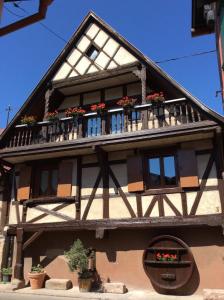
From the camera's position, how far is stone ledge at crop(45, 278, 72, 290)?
1005 cm

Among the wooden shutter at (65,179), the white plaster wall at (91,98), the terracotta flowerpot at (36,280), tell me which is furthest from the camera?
the white plaster wall at (91,98)

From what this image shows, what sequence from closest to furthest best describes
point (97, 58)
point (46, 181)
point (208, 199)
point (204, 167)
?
point (208, 199)
point (204, 167)
point (46, 181)
point (97, 58)

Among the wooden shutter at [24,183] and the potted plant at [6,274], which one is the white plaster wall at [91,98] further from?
the potted plant at [6,274]

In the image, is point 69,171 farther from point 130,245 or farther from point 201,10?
point 201,10

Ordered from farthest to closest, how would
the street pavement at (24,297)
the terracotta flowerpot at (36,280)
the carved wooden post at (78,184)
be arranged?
the carved wooden post at (78,184)
the terracotta flowerpot at (36,280)
the street pavement at (24,297)

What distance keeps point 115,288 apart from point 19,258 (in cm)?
342

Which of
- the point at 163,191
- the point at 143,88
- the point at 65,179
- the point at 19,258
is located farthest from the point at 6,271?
the point at 143,88

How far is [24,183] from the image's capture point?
38.4ft

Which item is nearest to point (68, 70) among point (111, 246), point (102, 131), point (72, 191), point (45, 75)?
point (45, 75)

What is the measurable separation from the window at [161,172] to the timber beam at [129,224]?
115 centimetres

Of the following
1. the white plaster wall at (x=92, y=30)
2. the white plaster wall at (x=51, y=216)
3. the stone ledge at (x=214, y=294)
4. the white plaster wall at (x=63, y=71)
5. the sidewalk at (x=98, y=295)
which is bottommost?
the sidewalk at (x=98, y=295)

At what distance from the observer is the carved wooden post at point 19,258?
34.6 feet

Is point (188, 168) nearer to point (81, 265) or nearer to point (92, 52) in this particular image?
point (81, 265)

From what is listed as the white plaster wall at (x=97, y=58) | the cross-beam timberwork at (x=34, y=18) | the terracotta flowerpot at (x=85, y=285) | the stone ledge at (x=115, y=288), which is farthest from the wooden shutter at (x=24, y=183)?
the cross-beam timberwork at (x=34, y=18)
